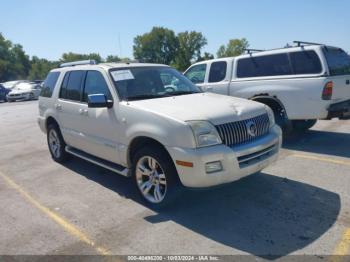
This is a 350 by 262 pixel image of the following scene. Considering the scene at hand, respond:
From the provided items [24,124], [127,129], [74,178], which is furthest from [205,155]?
[24,124]

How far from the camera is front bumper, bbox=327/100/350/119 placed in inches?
256

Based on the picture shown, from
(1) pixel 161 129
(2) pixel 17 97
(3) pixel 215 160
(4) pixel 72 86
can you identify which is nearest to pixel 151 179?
(1) pixel 161 129

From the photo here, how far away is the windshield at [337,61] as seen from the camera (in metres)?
6.67

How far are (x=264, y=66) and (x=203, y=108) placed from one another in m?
4.01

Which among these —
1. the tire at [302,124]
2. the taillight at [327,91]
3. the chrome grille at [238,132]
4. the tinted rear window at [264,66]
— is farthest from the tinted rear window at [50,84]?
the tire at [302,124]

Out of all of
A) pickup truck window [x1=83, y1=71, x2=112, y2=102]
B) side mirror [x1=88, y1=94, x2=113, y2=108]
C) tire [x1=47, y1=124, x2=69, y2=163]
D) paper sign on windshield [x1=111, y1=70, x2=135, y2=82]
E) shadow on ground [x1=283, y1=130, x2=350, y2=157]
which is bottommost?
shadow on ground [x1=283, y1=130, x2=350, y2=157]

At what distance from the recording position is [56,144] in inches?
264

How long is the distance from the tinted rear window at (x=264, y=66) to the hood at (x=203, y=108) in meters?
2.99

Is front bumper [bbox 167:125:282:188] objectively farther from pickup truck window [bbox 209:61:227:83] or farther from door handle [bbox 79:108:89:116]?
pickup truck window [bbox 209:61:227:83]

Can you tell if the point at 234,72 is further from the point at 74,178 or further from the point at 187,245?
the point at 187,245

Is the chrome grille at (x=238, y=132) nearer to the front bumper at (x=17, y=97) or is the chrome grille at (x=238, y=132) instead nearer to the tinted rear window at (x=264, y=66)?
the tinted rear window at (x=264, y=66)

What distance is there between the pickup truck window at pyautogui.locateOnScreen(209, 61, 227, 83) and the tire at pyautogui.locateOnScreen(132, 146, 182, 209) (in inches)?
183

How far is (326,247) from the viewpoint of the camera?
3.24 m

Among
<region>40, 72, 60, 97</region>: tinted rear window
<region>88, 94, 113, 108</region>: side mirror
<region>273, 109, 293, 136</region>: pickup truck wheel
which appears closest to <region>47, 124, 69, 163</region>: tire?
<region>40, 72, 60, 97</region>: tinted rear window
